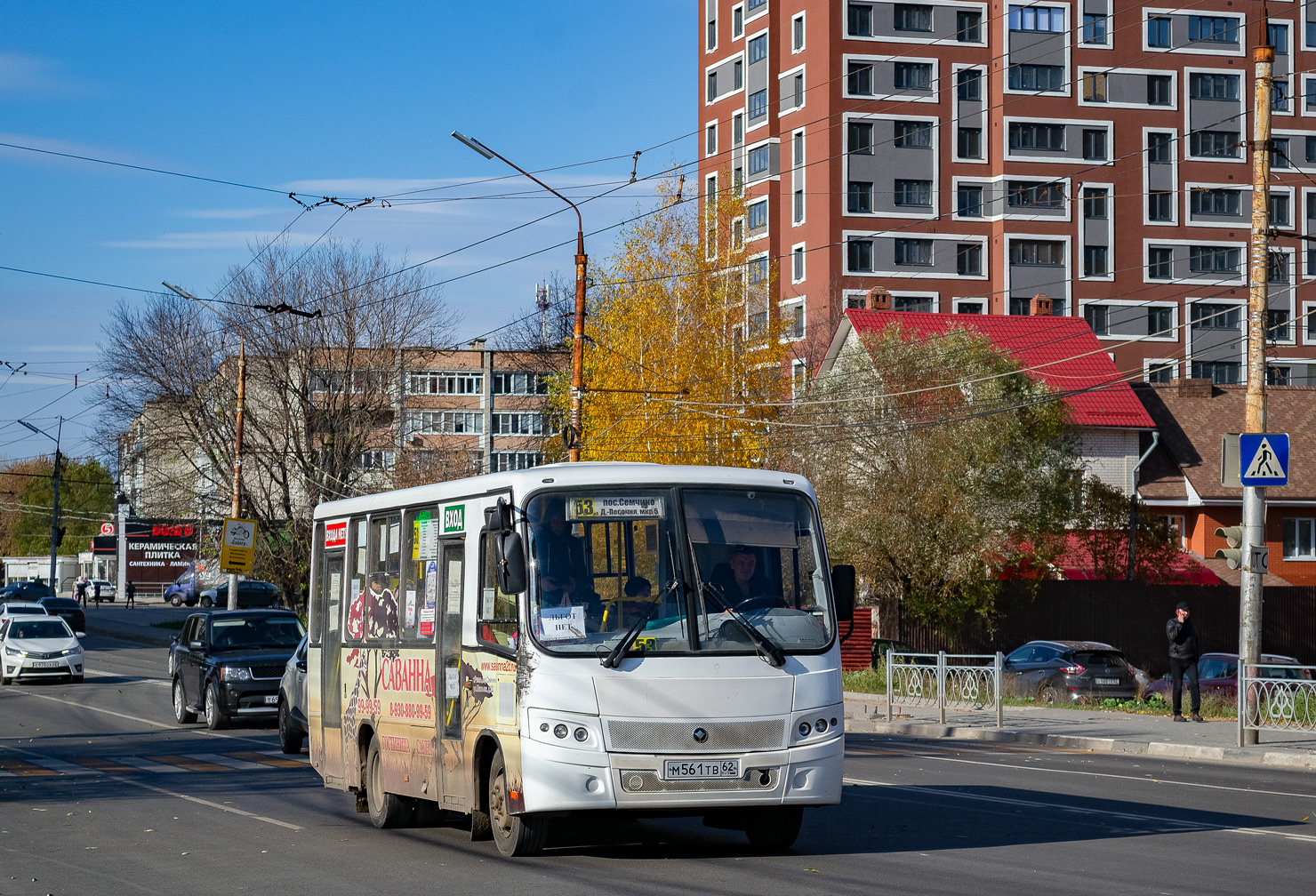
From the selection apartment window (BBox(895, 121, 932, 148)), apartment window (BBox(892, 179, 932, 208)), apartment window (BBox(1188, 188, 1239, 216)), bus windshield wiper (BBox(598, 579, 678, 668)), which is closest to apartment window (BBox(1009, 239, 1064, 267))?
apartment window (BBox(892, 179, 932, 208))

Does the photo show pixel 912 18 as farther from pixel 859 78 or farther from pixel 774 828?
pixel 774 828

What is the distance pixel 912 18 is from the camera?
78875mm

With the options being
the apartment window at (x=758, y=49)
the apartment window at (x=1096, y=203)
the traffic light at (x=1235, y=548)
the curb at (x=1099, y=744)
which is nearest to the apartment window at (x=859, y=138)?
the apartment window at (x=758, y=49)

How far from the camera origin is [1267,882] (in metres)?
9.33

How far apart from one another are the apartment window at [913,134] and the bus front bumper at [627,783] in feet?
235

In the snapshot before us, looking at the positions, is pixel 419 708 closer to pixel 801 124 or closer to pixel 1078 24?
pixel 801 124

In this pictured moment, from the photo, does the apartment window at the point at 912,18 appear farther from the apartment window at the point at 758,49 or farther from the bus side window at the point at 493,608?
the bus side window at the point at 493,608

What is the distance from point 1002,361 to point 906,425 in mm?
5355

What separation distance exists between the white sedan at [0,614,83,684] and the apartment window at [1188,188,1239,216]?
65.0 metres

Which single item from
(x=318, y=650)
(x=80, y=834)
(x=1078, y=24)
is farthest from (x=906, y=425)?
(x=1078, y=24)

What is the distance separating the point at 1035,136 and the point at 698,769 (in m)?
75.4

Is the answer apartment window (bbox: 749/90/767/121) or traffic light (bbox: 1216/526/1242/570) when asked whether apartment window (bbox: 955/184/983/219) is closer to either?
apartment window (bbox: 749/90/767/121)

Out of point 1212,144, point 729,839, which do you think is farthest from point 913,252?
point 729,839

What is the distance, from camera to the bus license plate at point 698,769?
10133 millimetres
